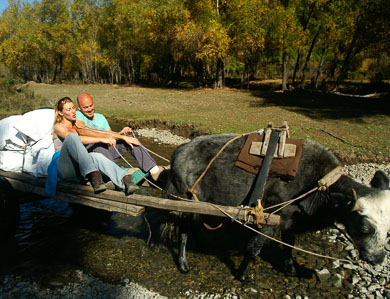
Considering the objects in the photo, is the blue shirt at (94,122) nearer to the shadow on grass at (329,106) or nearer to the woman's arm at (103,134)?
the woman's arm at (103,134)

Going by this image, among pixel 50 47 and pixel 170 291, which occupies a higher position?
pixel 50 47

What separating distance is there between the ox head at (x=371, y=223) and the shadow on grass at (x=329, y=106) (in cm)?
1285

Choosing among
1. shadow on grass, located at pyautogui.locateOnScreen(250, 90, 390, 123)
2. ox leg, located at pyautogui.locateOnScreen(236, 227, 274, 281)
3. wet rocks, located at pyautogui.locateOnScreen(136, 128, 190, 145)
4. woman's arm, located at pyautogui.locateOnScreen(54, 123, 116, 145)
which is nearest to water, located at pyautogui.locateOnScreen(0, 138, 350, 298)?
ox leg, located at pyautogui.locateOnScreen(236, 227, 274, 281)

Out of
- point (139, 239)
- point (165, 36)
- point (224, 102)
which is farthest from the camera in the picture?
point (165, 36)

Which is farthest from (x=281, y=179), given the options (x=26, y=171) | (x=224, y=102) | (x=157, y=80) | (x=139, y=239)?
(x=157, y=80)

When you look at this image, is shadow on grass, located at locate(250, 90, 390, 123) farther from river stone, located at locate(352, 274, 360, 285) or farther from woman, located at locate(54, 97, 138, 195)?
woman, located at locate(54, 97, 138, 195)

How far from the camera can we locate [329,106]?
19.6 meters

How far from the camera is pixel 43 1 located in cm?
5050

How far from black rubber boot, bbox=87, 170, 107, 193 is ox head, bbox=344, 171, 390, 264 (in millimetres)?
3562

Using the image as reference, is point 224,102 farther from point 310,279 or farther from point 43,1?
point 43,1

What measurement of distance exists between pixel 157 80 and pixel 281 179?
5130 cm

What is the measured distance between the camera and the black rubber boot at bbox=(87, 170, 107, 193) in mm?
4656

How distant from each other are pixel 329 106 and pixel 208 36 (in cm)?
1226

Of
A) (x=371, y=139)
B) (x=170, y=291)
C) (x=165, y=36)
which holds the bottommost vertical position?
(x=170, y=291)
